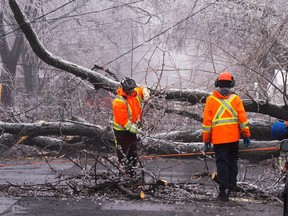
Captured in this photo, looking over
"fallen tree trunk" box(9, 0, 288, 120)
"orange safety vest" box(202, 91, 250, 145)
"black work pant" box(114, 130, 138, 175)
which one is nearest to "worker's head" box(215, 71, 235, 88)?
"orange safety vest" box(202, 91, 250, 145)

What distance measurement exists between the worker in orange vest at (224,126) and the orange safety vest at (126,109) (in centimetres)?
141

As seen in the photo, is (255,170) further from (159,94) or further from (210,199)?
(210,199)

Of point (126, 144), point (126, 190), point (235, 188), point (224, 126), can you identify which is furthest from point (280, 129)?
point (126, 144)

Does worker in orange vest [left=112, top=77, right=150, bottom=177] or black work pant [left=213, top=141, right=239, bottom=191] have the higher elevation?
worker in orange vest [left=112, top=77, right=150, bottom=177]

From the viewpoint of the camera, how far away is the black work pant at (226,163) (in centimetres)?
720

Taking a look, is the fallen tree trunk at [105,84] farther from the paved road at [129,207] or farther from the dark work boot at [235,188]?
the dark work boot at [235,188]

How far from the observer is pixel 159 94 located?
1023 cm

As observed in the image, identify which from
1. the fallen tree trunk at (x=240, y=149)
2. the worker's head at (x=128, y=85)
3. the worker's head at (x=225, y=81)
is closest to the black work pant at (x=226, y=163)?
the worker's head at (x=225, y=81)

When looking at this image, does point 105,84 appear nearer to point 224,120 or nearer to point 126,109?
point 126,109

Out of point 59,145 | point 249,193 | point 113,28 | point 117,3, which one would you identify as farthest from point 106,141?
point 113,28

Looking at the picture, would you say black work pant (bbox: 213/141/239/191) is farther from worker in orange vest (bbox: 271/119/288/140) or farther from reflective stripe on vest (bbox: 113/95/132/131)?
worker in orange vest (bbox: 271/119/288/140)

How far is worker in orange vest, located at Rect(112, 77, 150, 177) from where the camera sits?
27.2ft

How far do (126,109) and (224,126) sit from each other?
5.40 ft

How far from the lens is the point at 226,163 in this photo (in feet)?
23.8
